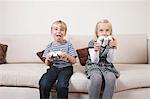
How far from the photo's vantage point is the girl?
1847 mm

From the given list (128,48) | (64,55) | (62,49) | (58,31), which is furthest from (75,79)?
(128,48)

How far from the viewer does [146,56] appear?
2598 mm

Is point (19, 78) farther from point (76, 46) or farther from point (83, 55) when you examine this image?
point (76, 46)

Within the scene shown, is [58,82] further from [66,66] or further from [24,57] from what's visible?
[24,57]

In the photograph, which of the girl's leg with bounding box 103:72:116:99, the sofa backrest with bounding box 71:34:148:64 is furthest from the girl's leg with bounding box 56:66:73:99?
the sofa backrest with bounding box 71:34:148:64

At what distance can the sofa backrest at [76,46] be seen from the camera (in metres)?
2.57

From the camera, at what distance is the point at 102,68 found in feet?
6.70

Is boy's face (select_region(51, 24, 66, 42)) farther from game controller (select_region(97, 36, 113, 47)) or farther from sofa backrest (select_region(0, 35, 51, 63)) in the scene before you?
sofa backrest (select_region(0, 35, 51, 63))

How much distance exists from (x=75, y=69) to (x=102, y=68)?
0.31 m

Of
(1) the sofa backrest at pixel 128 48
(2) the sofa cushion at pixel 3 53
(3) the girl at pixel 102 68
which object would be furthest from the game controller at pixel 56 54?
(2) the sofa cushion at pixel 3 53

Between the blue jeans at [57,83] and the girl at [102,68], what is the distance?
17 cm

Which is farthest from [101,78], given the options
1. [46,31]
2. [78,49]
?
[46,31]

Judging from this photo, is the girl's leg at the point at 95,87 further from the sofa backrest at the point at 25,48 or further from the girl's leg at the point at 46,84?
the sofa backrest at the point at 25,48

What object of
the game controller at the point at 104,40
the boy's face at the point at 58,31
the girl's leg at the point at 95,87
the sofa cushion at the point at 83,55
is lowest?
the girl's leg at the point at 95,87
